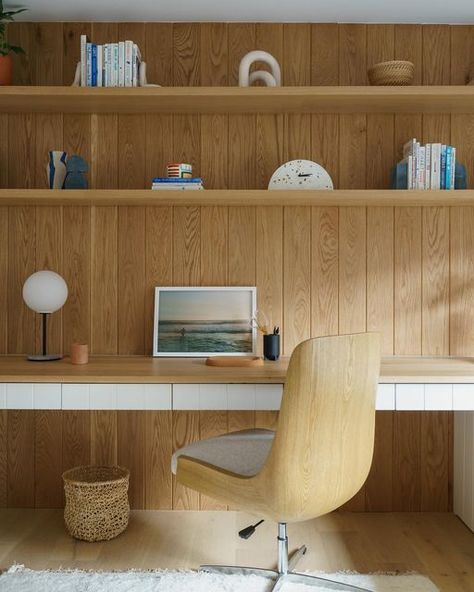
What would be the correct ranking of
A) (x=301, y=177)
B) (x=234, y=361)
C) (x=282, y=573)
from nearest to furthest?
1. (x=282, y=573)
2. (x=234, y=361)
3. (x=301, y=177)

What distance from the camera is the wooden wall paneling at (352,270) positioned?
2.97m

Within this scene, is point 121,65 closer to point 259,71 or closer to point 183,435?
point 259,71

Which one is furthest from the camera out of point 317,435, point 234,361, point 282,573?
point 234,361

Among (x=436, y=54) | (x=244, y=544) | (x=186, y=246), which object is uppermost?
(x=436, y=54)

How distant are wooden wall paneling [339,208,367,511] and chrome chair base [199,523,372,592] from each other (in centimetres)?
79

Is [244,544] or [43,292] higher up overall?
[43,292]

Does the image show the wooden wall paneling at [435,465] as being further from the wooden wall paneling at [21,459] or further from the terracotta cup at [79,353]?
the wooden wall paneling at [21,459]

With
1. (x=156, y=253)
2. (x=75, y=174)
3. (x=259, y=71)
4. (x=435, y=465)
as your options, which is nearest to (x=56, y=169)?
(x=75, y=174)

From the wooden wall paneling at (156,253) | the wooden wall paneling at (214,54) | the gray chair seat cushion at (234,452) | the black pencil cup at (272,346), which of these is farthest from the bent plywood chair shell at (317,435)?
the wooden wall paneling at (214,54)

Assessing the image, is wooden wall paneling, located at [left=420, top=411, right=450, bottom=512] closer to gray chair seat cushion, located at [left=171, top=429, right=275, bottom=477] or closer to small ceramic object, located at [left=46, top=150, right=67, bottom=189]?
gray chair seat cushion, located at [left=171, top=429, right=275, bottom=477]

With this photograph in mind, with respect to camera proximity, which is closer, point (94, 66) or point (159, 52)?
point (94, 66)

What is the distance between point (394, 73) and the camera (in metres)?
2.70

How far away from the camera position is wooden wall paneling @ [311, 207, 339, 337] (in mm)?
2973

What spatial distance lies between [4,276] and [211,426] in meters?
1.21
